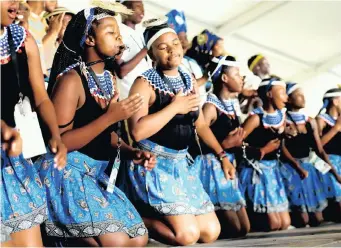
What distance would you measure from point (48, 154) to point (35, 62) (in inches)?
17.6

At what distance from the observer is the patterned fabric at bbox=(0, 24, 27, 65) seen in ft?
7.11

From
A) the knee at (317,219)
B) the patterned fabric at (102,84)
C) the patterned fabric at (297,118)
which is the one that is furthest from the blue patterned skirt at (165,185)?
the knee at (317,219)

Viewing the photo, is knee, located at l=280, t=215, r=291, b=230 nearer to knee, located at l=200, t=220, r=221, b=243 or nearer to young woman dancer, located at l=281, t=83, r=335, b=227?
young woman dancer, located at l=281, t=83, r=335, b=227

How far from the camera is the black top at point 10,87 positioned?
2184mm

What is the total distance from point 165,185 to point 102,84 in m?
0.67

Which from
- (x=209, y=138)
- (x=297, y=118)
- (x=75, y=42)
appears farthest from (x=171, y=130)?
(x=297, y=118)

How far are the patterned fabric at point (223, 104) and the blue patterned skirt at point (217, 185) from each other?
13.9 inches

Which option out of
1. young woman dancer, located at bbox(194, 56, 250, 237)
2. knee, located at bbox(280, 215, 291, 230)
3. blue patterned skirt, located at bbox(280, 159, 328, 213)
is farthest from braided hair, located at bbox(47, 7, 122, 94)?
blue patterned skirt, located at bbox(280, 159, 328, 213)

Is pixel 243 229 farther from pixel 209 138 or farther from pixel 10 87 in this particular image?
pixel 10 87

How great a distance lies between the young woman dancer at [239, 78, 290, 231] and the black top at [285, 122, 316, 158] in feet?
0.82

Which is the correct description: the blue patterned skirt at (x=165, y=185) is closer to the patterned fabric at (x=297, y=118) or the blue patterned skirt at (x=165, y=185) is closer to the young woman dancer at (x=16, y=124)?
the young woman dancer at (x=16, y=124)

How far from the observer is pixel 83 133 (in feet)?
7.97

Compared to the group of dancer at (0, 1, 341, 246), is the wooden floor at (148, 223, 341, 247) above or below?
below

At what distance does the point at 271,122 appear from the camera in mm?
4246
